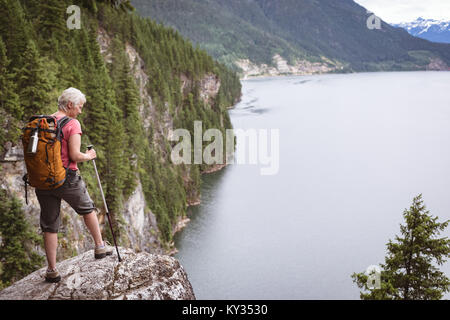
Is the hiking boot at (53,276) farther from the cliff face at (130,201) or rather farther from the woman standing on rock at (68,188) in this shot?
the cliff face at (130,201)

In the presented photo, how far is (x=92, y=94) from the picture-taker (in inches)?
1288

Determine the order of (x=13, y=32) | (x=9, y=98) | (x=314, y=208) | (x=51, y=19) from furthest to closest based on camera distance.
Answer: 1. (x=314, y=208)
2. (x=51, y=19)
3. (x=13, y=32)
4. (x=9, y=98)

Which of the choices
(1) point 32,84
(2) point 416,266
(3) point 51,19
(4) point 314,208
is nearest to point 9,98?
(1) point 32,84

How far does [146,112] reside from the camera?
60.0 m

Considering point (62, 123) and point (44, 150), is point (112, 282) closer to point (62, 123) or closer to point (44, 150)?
point (44, 150)

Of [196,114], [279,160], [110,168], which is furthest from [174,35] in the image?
[110,168]

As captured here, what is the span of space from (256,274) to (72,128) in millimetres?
40269

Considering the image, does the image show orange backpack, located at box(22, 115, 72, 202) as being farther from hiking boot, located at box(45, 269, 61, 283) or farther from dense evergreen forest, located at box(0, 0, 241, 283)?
dense evergreen forest, located at box(0, 0, 241, 283)

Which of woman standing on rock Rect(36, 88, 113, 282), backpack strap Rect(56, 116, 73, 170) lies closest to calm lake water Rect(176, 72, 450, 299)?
woman standing on rock Rect(36, 88, 113, 282)

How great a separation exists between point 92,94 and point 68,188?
2851 centimetres

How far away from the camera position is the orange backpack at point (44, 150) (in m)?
5.96

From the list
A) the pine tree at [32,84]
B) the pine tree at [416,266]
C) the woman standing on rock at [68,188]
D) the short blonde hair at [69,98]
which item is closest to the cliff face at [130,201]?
the pine tree at [32,84]

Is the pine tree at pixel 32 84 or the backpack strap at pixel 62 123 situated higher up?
the pine tree at pixel 32 84
